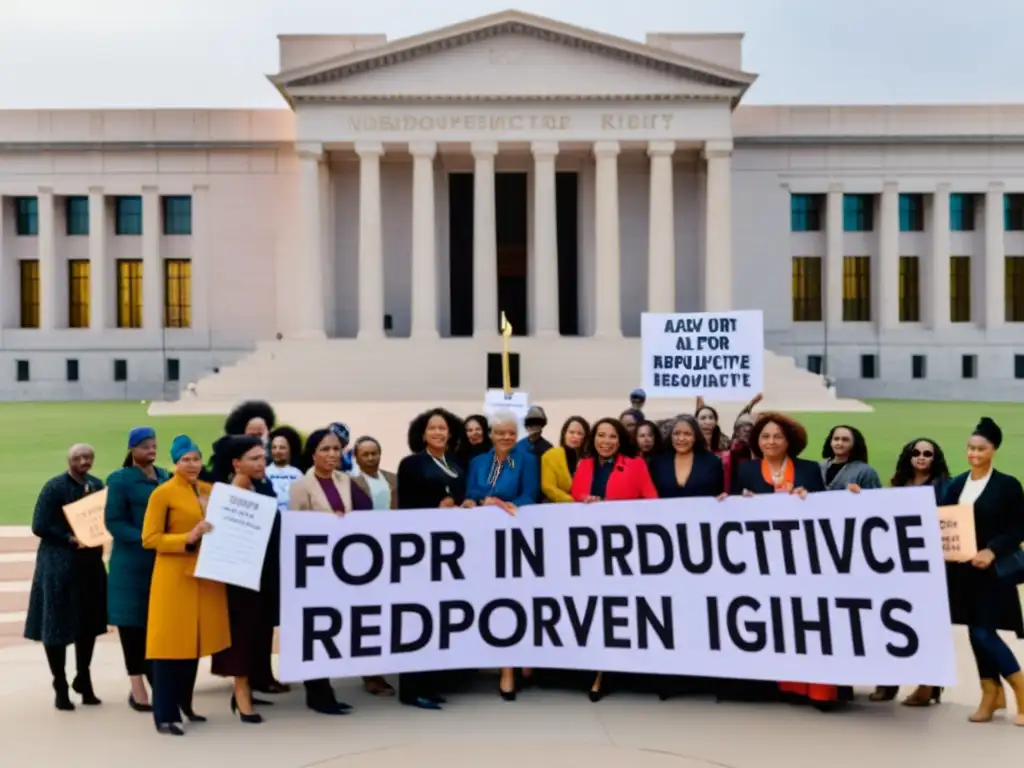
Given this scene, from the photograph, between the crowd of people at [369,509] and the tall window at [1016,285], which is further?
the tall window at [1016,285]

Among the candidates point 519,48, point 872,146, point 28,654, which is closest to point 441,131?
point 519,48

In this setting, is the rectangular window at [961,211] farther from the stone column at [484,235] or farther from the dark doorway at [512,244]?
the stone column at [484,235]

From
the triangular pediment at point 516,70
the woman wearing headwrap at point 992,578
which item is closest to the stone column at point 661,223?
the triangular pediment at point 516,70

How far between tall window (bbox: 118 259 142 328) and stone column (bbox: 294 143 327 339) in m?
11.9

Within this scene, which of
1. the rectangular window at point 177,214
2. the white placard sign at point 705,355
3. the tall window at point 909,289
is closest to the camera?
the white placard sign at point 705,355

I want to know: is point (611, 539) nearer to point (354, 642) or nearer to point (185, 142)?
point (354, 642)

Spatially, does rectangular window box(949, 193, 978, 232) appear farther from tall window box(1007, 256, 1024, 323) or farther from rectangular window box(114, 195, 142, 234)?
rectangular window box(114, 195, 142, 234)

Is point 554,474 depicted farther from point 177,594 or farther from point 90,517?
point 90,517

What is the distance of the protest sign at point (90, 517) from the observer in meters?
8.91

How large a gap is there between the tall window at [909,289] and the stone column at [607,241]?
17.6 metres

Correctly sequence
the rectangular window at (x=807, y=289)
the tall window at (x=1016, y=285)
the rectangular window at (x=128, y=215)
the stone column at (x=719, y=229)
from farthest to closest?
the tall window at (x=1016, y=285), the rectangular window at (x=807, y=289), the rectangular window at (x=128, y=215), the stone column at (x=719, y=229)

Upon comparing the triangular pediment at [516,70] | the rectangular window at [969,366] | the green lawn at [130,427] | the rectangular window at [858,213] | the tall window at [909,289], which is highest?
the triangular pediment at [516,70]

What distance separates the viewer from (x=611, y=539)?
29.9ft

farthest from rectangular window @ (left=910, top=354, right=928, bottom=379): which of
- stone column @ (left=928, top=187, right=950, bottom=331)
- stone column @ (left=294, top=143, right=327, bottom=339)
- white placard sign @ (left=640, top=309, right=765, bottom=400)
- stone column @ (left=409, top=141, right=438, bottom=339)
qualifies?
white placard sign @ (left=640, top=309, right=765, bottom=400)
